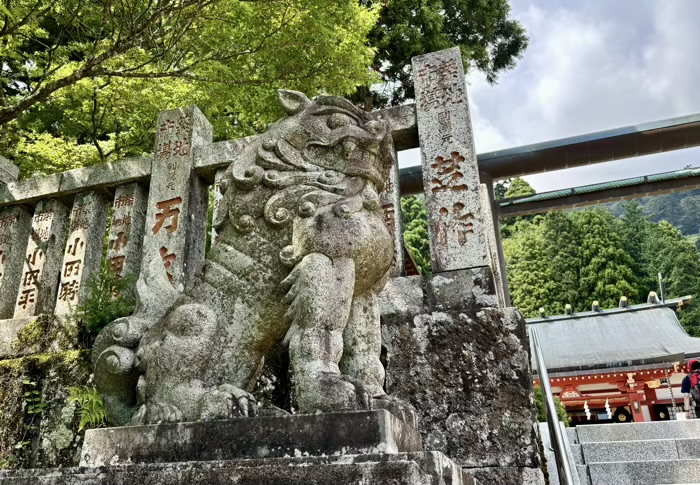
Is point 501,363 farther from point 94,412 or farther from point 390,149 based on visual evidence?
point 94,412

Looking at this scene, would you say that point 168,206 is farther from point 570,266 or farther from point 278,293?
point 570,266

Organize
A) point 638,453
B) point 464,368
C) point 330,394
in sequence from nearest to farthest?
point 330,394, point 464,368, point 638,453

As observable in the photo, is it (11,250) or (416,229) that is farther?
(416,229)

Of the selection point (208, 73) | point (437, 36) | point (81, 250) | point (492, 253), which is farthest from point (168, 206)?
point (437, 36)

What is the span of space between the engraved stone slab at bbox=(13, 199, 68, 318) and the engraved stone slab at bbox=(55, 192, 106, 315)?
0.10 m

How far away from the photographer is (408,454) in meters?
1.65

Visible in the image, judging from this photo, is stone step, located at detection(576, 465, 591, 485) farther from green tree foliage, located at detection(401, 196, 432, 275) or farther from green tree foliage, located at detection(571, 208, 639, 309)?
green tree foliage, located at detection(571, 208, 639, 309)

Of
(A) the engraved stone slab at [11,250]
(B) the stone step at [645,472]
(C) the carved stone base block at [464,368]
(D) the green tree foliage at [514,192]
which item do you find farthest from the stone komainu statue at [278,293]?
(D) the green tree foliage at [514,192]

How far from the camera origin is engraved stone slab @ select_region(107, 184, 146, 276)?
4.02 metres

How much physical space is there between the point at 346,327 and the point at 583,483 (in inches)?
133

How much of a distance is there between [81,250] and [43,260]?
1.31 ft

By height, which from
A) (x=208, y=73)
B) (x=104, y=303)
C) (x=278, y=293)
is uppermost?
(x=208, y=73)

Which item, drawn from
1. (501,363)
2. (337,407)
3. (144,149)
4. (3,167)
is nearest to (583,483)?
(501,363)

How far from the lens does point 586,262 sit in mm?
26000
